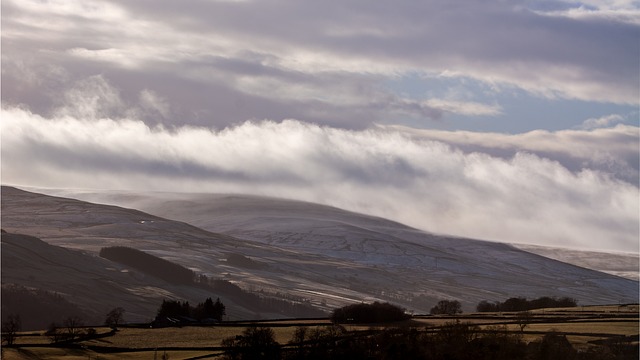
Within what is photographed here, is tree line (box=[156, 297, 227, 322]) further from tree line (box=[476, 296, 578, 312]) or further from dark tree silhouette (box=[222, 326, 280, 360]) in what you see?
tree line (box=[476, 296, 578, 312])

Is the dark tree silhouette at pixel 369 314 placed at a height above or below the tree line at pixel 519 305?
below

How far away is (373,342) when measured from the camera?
95625 millimetres

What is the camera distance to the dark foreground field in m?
91.1

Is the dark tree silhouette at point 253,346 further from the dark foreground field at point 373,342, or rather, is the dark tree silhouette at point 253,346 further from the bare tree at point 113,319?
the bare tree at point 113,319

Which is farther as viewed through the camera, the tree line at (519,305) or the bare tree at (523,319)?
the tree line at (519,305)

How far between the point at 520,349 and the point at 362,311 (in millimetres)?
40585

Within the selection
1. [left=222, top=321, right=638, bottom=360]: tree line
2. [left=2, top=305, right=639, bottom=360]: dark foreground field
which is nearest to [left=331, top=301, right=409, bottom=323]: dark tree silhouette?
[left=2, top=305, right=639, bottom=360]: dark foreground field

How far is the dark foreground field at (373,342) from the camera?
9106cm

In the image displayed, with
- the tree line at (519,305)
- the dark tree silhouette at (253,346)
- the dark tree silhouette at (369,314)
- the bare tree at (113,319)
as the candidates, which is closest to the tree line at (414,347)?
the dark tree silhouette at (253,346)

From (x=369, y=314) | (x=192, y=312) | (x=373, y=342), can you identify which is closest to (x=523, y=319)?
(x=369, y=314)

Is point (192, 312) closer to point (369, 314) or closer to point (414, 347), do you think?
point (369, 314)

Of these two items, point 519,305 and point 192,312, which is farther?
point 519,305

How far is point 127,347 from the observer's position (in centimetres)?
9494

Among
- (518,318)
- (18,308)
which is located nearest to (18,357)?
(518,318)
